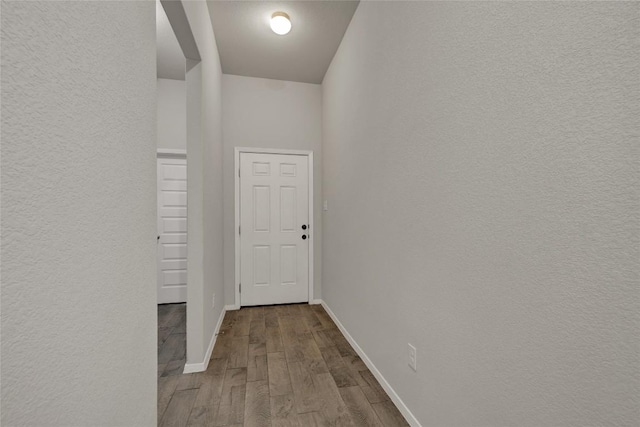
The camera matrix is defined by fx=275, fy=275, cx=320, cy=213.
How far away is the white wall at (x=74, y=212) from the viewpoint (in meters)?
0.46

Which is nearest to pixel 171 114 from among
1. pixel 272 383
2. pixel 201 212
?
pixel 201 212

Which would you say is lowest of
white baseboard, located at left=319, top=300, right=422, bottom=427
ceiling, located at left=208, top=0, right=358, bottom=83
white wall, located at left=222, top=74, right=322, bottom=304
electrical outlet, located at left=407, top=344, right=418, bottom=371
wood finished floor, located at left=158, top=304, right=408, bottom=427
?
wood finished floor, located at left=158, top=304, right=408, bottom=427

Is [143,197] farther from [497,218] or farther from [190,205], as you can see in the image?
[497,218]

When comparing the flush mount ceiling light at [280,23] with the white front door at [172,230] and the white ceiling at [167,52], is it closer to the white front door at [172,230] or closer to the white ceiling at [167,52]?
the white ceiling at [167,52]

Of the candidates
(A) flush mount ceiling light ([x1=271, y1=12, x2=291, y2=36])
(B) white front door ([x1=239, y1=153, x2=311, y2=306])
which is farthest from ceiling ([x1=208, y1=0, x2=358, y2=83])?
(B) white front door ([x1=239, y1=153, x2=311, y2=306])

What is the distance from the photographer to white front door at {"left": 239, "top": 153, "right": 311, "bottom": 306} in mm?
3492

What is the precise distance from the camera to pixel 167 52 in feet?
9.81

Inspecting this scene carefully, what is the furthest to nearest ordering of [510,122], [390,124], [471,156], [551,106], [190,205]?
[190,205], [390,124], [471,156], [510,122], [551,106]

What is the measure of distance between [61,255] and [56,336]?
6.2 inches

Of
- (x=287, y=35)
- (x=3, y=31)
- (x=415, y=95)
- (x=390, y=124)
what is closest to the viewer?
(x=3, y=31)

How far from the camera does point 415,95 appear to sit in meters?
1.45

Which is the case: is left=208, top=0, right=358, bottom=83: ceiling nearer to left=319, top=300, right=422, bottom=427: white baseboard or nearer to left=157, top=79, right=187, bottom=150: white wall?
left=157, top=79, right=187, bottom=150: white wall

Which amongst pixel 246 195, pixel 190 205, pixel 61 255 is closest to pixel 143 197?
pixel 61 255

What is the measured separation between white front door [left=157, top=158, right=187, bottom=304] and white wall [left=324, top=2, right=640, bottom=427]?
2949mm
